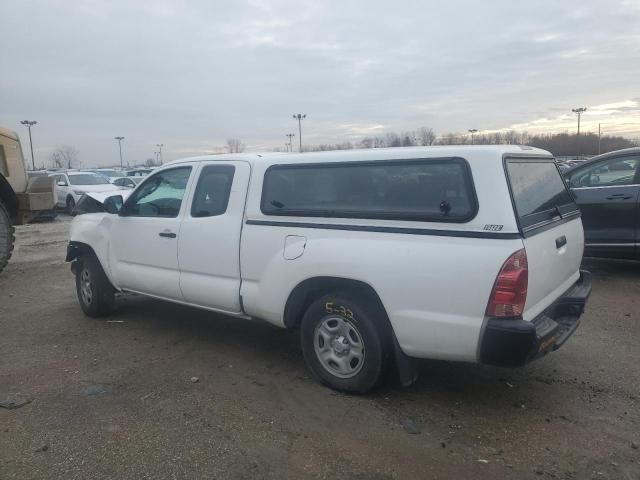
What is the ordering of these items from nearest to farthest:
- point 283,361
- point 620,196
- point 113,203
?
1. point 283,361
2. point 113,203
3. point 620,196

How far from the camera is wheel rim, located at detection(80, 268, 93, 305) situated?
6.05 metres

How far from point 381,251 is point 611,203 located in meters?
5.13

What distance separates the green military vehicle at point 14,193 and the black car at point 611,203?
28.0ft

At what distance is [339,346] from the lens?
3.95 meters

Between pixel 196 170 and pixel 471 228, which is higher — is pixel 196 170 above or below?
above

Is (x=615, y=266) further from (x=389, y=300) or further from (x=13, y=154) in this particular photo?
(x=13, y=154)

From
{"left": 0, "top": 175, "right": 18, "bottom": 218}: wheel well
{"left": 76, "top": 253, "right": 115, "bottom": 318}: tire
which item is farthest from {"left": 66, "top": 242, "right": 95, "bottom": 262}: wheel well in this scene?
{"left": 0, "top": 175, "right": 18, "bottom": 218}: wheel well

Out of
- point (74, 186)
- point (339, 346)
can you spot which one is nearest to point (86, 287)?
point (339, 346)

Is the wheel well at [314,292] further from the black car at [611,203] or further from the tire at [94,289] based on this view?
the black car at [611,203]

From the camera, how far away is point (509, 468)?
3018 millimetres

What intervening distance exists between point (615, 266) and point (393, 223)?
606cm

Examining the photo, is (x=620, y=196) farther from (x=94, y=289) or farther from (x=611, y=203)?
(x=94, y=289)

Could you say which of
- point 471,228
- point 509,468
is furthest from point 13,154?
point 509,468

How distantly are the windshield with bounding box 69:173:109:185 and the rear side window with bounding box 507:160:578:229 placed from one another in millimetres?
19010
